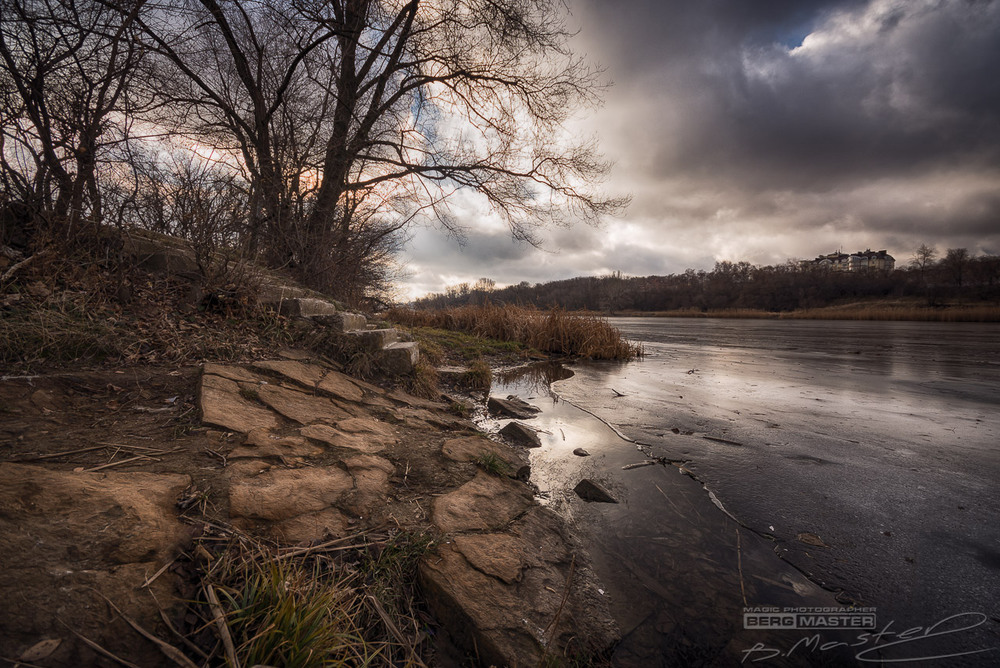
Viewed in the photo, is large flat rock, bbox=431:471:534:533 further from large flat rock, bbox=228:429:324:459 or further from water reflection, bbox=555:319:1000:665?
water reflection, bbox=555:319:1000:665

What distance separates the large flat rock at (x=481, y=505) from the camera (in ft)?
5.88

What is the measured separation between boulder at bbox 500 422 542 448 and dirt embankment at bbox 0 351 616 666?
28.4 inches

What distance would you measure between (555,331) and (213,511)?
29.3 ft

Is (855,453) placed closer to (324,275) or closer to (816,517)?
(816,517)

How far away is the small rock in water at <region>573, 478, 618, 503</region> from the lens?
2392 millimetres

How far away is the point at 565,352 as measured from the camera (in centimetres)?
982

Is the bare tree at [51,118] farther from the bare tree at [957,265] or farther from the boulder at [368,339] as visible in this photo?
the bare tree at [957,265]

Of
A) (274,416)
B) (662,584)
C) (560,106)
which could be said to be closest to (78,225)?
(274,416)

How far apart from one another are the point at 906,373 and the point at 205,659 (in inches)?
398

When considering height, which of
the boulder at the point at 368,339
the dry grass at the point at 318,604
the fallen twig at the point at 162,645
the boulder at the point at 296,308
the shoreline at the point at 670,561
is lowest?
the shoreline at the point at 670,561

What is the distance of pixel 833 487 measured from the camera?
8.20 feet

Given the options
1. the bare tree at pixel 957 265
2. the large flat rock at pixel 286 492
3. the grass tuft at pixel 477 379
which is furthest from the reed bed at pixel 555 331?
the bare tree at pixel 957 265

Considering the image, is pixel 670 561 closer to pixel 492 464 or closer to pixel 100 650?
pixel 492 464

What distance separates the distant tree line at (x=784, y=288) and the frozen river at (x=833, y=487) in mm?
23221
